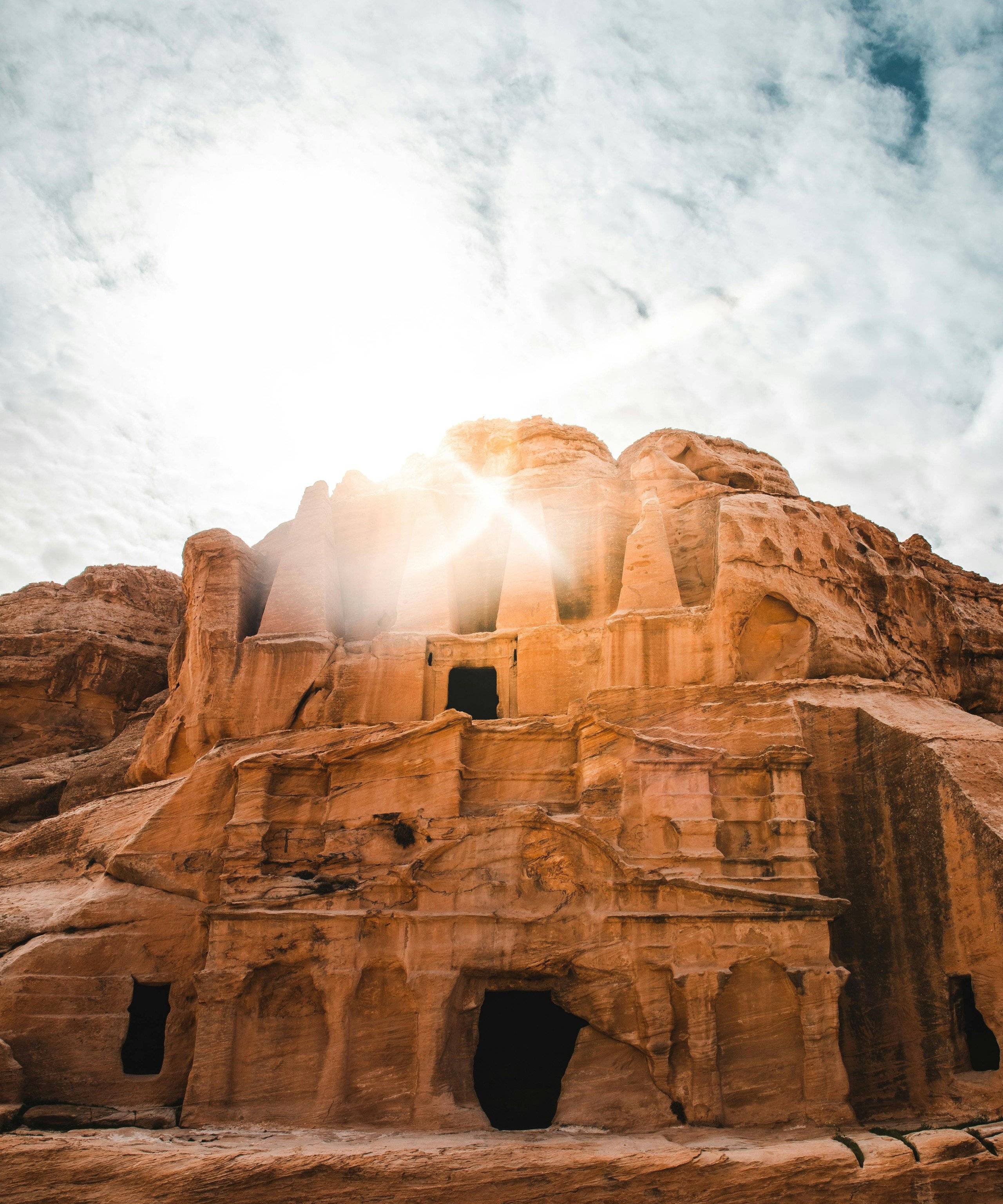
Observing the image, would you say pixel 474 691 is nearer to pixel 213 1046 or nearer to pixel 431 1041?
pixel 431 1041

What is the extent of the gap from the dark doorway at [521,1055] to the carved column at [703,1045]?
92.3 inches

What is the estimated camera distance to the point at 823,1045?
531 inches

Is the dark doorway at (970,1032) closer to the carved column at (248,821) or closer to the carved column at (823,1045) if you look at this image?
the carved column at (823,1045)

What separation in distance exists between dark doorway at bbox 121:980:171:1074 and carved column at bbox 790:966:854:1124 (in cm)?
964

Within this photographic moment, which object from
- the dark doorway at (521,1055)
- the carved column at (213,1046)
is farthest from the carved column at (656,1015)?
the carved column at (213,1046)

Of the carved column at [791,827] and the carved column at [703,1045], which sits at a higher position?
the carved column at [791,827]

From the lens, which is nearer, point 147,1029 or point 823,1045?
point 823,1045

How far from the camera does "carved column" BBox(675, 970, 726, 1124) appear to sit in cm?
1321

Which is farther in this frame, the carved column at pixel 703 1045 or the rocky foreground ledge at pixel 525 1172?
the carved column at pixel 703 1045

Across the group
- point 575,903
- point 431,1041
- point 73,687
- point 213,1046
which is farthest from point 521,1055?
point 73,687

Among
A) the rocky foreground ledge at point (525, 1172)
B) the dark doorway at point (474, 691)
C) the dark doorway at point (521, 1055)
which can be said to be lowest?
the rocky foreground ledge at point (525, 1172)

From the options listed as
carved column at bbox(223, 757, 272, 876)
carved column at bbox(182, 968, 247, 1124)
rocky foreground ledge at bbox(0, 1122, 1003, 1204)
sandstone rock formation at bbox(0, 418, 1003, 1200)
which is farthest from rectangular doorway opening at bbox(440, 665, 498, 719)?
rocky foreground ledge at bbox(0, 1122, 1003, 1204)

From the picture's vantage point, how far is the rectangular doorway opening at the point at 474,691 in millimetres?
22031

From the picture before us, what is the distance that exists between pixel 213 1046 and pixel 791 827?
929 cm
